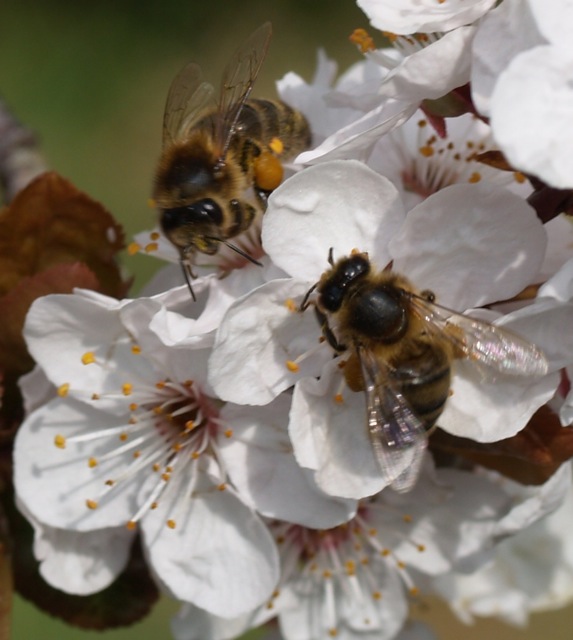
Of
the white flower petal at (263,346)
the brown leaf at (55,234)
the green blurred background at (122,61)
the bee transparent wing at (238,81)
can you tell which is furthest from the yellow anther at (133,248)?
the green blurred background at (122,61)

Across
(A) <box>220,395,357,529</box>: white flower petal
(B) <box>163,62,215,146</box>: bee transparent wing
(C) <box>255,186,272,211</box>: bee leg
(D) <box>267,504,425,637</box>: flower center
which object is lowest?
(D) <box>267,504,425,637</box>: flower center

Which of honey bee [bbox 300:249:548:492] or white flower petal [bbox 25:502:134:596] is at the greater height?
honey bee [bbox 300:249:548:492]

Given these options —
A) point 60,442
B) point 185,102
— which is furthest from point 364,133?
point 60,442

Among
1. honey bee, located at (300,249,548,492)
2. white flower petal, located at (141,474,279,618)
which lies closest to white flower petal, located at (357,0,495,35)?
honey bee, located at (300,249,548,492)

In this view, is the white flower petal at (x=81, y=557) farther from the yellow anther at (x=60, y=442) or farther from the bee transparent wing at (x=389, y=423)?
the bee transparent wing at (x=389, y=423)

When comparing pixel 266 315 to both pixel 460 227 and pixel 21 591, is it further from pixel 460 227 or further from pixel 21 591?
pixel 21 591

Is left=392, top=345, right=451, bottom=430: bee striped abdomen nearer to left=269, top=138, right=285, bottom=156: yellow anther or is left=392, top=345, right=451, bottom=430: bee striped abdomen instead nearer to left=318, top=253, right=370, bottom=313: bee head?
left=318, top=253, right=370, bottom=313: bee head

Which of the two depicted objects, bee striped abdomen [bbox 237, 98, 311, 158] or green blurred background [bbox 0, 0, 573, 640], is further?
green blurred background [bbox 0, 0, 573, 640]
